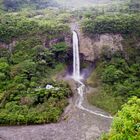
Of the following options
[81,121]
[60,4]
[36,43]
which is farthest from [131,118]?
[60,4]

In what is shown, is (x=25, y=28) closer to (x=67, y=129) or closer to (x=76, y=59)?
(x=76, y=59)

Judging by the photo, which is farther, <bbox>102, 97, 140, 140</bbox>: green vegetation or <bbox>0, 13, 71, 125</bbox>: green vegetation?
<bbox>0, 13, 71, 125</bbox>: green vegetation

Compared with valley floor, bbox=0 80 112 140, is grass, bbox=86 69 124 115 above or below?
Answer: above

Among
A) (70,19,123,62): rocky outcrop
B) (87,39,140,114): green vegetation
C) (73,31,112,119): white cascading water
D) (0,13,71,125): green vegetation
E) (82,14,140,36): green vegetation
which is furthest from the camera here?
(82,14,140,36): green vegetation

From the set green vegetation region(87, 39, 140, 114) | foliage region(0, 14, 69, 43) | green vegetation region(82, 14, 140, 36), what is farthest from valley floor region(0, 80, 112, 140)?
green vegetation region(82, 14, 140, 36)

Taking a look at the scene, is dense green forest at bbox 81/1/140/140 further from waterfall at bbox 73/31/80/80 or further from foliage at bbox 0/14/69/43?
foliage at bbox 0/14/69/43

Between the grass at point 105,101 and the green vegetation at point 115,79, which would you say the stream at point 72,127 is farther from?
the green vegetation at point 115,79

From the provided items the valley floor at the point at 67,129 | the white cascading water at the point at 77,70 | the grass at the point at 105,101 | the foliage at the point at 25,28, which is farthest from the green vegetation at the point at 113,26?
the valley floor at the point at 67,129

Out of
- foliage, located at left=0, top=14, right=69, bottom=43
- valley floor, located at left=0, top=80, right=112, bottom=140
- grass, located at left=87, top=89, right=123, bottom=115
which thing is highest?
foliage, located at left=0, top=14, right=69, bottom=43
